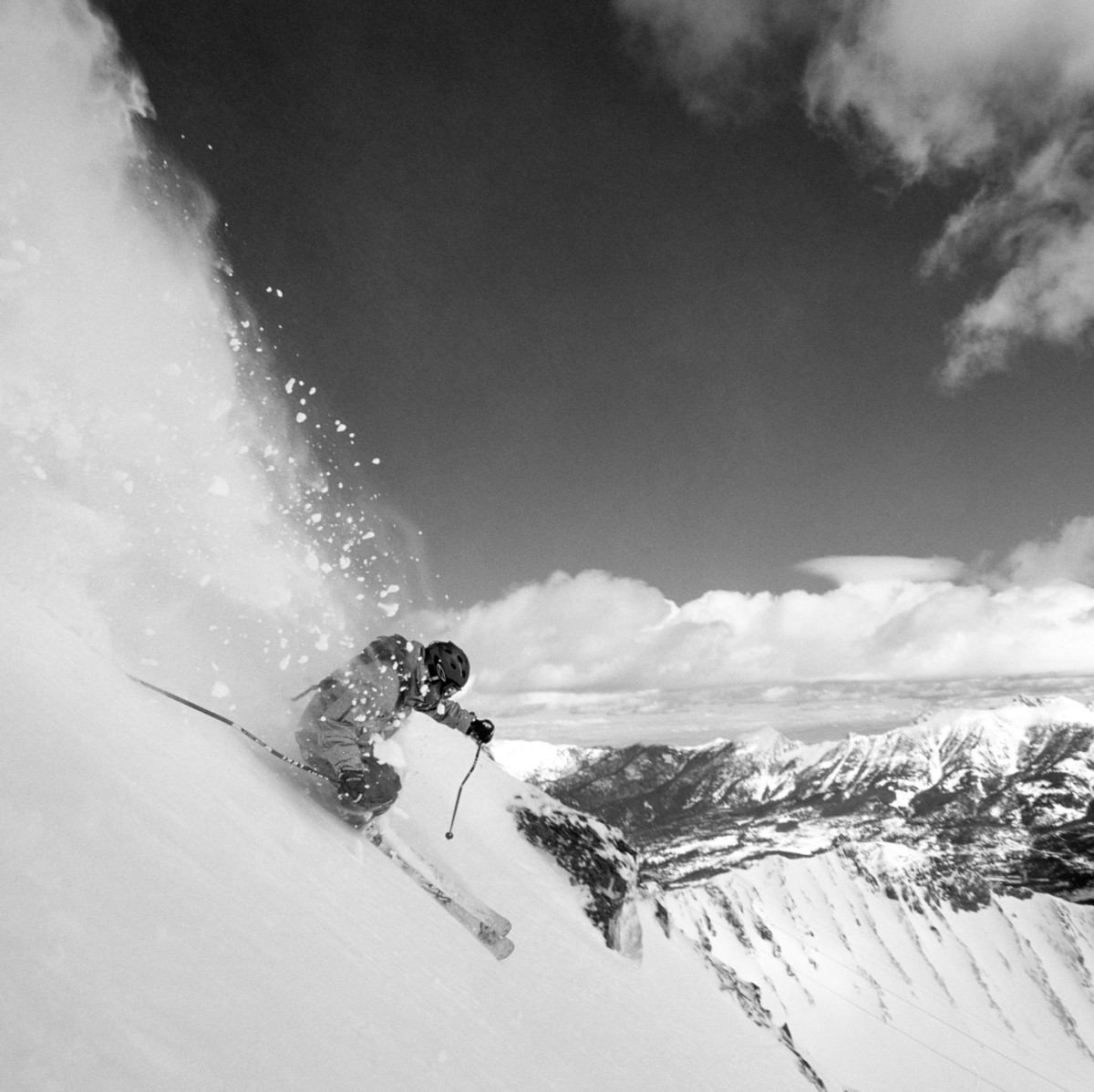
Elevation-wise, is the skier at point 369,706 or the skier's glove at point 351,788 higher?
the skier at point 369,706

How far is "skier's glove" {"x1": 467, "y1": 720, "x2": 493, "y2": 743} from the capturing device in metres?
11.3

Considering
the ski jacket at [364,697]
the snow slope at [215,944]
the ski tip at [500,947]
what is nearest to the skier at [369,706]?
the ski jacket at [364,697]

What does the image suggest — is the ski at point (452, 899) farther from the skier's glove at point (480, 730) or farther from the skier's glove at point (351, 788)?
the skier's glove at point (480, 730)

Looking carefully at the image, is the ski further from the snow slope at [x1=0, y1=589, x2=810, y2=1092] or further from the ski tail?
the snow slope at [x1=0, y1=589, x2=810, y2=1092]

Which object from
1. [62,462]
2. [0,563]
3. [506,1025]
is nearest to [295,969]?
[506,1025]

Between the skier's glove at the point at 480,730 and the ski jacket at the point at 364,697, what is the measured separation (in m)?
1.63

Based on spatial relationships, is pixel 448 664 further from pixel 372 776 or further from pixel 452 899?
pixel 452 899

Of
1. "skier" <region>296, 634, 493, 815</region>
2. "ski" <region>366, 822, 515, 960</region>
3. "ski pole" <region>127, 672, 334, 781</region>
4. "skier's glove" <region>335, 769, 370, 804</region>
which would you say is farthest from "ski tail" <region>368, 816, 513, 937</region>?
"ski pole" <region>127, 672, 334, 781</region>

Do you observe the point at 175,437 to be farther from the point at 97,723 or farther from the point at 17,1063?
the point at 17,1063

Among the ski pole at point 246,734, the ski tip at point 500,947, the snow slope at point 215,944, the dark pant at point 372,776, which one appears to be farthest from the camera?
the dark pant at point 372,776

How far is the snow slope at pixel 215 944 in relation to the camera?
214 centimetres

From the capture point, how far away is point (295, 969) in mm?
3623

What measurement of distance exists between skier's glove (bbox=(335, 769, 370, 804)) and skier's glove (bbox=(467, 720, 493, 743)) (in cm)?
307

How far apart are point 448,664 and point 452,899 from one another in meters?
3.32
